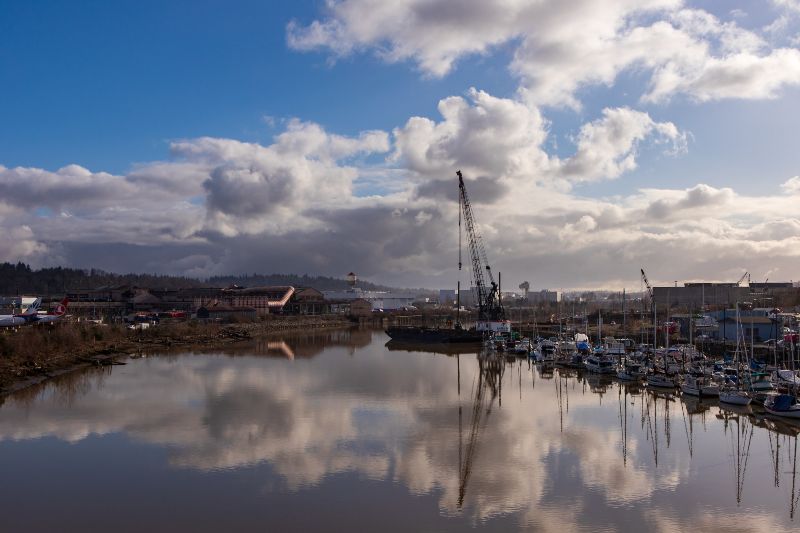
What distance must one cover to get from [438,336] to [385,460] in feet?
159

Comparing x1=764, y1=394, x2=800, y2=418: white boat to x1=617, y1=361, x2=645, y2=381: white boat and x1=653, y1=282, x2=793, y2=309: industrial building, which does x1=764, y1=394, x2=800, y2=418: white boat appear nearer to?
x1=617, y1=361, x2=645, y2=381: white boat

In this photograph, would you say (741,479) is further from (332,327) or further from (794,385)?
(332,327)

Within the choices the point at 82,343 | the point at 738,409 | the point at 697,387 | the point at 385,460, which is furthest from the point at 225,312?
the point at 385,460

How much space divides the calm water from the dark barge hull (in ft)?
106

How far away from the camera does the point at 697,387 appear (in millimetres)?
27312

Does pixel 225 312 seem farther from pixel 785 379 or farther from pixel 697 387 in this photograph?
pixel 785 379

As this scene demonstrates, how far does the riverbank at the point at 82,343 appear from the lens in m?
33.2

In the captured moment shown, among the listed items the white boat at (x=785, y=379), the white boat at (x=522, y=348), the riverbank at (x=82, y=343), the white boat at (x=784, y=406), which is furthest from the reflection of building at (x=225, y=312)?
the white boat at (x=784, y=406)

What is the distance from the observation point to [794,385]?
24.7 m

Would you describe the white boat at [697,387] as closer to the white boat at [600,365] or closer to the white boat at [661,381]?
the white boat at [661,381]

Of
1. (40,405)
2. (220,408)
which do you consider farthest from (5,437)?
(220,408)

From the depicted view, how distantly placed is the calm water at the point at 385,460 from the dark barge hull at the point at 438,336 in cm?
3219

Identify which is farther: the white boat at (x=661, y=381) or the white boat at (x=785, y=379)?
the white boat at (x=661, y=381)

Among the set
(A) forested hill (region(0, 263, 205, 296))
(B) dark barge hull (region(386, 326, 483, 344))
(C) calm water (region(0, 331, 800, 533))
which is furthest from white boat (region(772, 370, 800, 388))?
(A) forested hill (region(0, 263, 205, 296))
